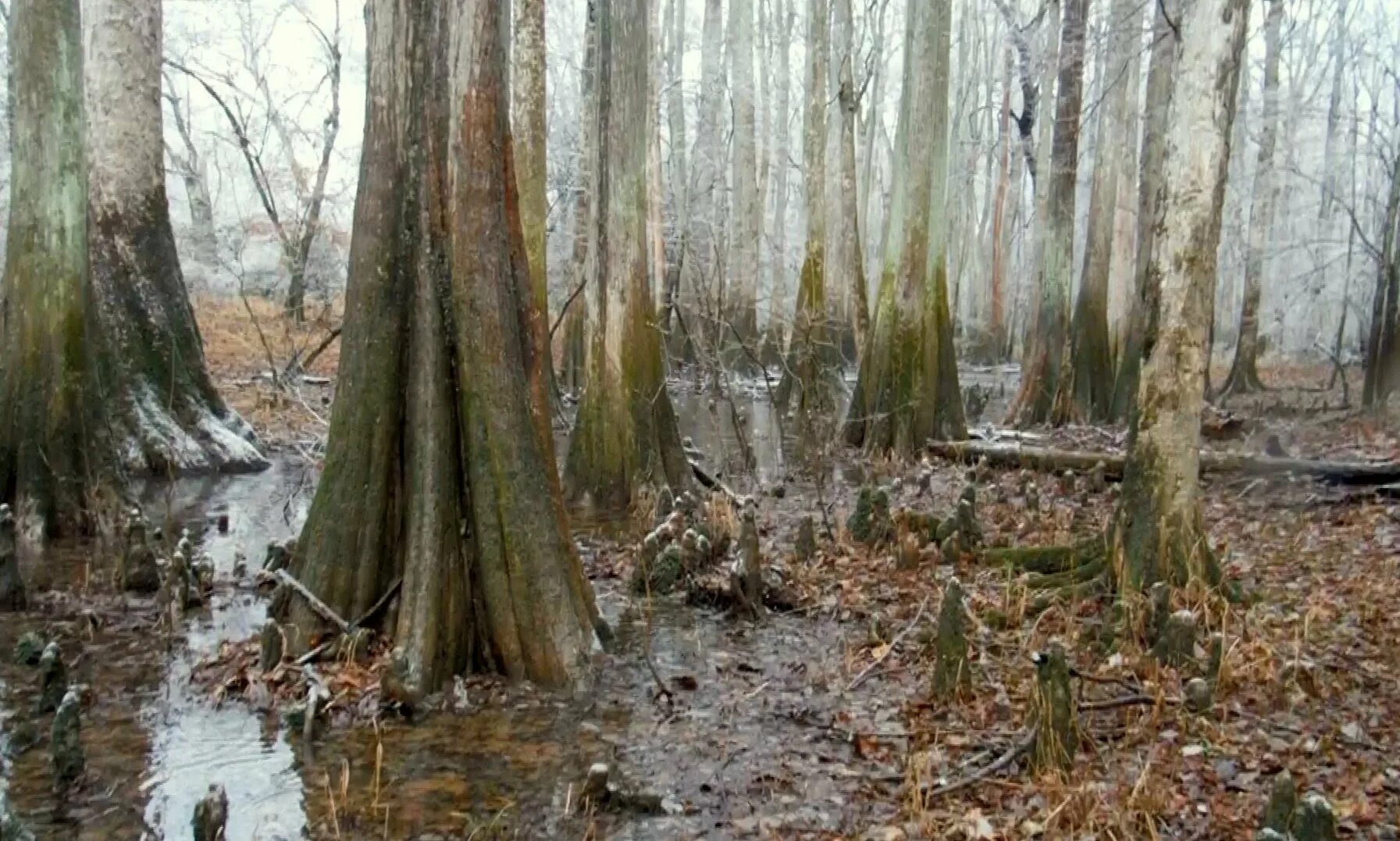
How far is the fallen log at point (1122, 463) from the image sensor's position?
8062 millimetres

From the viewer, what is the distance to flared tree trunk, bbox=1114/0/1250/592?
5.21m

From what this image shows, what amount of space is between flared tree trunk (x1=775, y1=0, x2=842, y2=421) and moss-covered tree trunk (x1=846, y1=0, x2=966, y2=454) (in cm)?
107

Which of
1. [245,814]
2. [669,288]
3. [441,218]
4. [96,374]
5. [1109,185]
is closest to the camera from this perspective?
[245,814]

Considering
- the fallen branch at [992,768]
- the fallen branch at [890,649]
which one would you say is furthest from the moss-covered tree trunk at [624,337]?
the fallen branch at [992,768]

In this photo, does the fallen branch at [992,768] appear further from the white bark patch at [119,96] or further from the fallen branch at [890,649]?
the white bark patch at [119,96]

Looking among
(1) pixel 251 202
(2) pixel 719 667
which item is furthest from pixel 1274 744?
(1) pixel 251 202

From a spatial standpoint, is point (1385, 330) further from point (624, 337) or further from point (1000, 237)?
point (1000, 237)

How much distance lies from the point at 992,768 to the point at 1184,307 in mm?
2476

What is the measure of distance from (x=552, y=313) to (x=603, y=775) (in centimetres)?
1952

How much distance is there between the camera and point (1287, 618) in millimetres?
5301

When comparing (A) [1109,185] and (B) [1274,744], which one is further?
(A) [1109,185]

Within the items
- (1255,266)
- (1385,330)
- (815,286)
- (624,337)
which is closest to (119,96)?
(624,337)

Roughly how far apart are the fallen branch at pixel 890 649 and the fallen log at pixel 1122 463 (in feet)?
12.9

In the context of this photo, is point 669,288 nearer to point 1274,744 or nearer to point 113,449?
point 113,449
